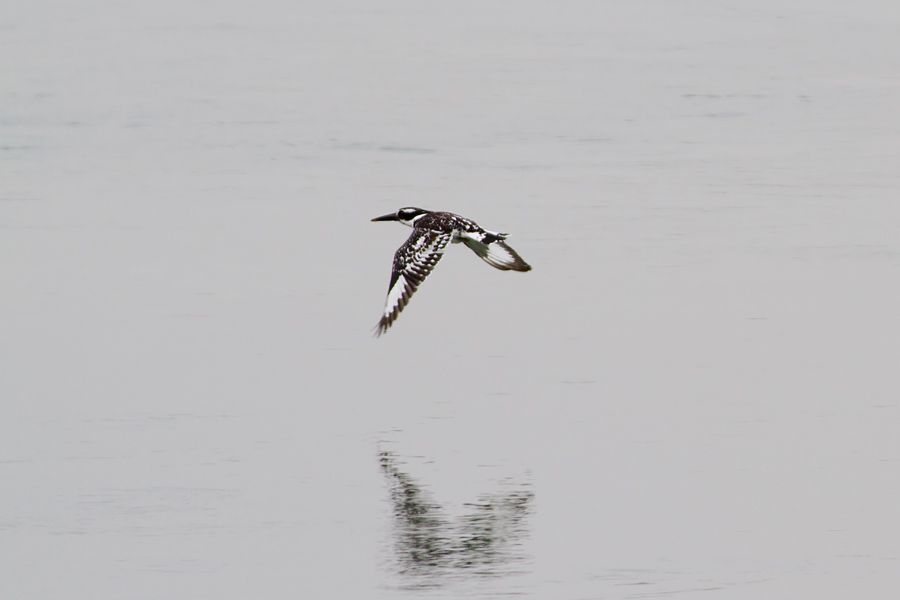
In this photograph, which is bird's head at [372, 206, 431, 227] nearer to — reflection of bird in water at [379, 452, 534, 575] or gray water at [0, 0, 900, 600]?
gray water at [0, 0, 900, 600]

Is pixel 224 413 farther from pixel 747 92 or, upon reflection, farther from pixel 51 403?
pixel 747 92

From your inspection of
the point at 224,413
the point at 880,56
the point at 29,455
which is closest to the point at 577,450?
the point at 224,413

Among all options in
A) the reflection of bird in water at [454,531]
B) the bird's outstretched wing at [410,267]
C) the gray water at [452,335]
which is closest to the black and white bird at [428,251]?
the bird's outstretched wing at [410,267]

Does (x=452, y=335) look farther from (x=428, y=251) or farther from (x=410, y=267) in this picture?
(x=428, y=251)

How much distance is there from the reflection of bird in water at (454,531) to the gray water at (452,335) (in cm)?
2

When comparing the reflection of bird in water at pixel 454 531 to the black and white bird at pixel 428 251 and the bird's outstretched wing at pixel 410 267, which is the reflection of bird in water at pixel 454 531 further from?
the black and white bird at pixel 428 251

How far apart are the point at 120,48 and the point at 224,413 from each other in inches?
529

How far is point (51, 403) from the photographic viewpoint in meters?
8.82

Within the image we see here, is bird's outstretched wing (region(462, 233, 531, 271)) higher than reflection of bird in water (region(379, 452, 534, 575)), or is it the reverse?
reflection of bird in water (region(379, 452, 534, 575))

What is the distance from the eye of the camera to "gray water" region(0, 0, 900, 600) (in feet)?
22.6

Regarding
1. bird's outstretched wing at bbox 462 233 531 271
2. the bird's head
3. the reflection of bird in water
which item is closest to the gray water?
the reflection of bird in water

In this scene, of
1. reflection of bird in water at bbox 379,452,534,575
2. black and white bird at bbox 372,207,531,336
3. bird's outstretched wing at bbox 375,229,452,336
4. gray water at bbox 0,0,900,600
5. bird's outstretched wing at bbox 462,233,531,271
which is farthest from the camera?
bird's outstretched wing at bbox 462,233,531,271

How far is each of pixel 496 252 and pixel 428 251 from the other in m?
0.62

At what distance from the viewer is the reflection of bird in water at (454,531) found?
6.71 meters
